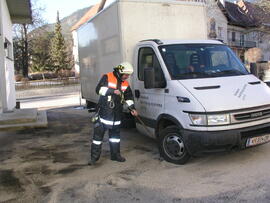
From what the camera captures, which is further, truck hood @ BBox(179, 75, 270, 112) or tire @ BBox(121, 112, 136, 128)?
tire @ BBox(121, 112, 136, 128)

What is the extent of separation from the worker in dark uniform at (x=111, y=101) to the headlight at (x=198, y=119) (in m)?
1.27

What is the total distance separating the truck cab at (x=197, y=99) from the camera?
15.6ft

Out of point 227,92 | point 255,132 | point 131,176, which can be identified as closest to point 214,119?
point 227,92

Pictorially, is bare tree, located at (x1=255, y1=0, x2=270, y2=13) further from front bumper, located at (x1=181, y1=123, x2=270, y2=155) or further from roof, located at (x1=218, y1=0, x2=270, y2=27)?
roof, located at (x1=218, y1=0, x2=270, y2=27)

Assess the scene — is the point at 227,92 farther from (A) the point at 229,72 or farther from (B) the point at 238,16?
(B) the point at 238,16

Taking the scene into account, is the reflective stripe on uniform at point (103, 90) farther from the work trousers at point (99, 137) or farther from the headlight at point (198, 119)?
the headlight at point (198, 119)

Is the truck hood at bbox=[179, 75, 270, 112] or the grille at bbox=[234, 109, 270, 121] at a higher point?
the truck hood at bbox=[179, 75, 270, 112]

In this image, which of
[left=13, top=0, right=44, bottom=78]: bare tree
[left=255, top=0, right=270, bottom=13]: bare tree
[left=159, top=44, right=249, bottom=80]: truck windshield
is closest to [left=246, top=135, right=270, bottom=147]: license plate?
[left=159, top=44, right=249, bottom=80]: truck windshield

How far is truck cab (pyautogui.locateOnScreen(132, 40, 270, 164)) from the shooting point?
4.76 meters

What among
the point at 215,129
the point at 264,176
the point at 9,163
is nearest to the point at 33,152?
the point at 9,163

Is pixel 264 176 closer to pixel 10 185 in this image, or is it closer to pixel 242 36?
pixel 10 185

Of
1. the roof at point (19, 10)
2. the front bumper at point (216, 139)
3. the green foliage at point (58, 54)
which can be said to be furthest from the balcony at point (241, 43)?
the front bumper at point (216, 139)

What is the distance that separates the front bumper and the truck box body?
2617 millimetres

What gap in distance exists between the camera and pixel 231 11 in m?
46.5
